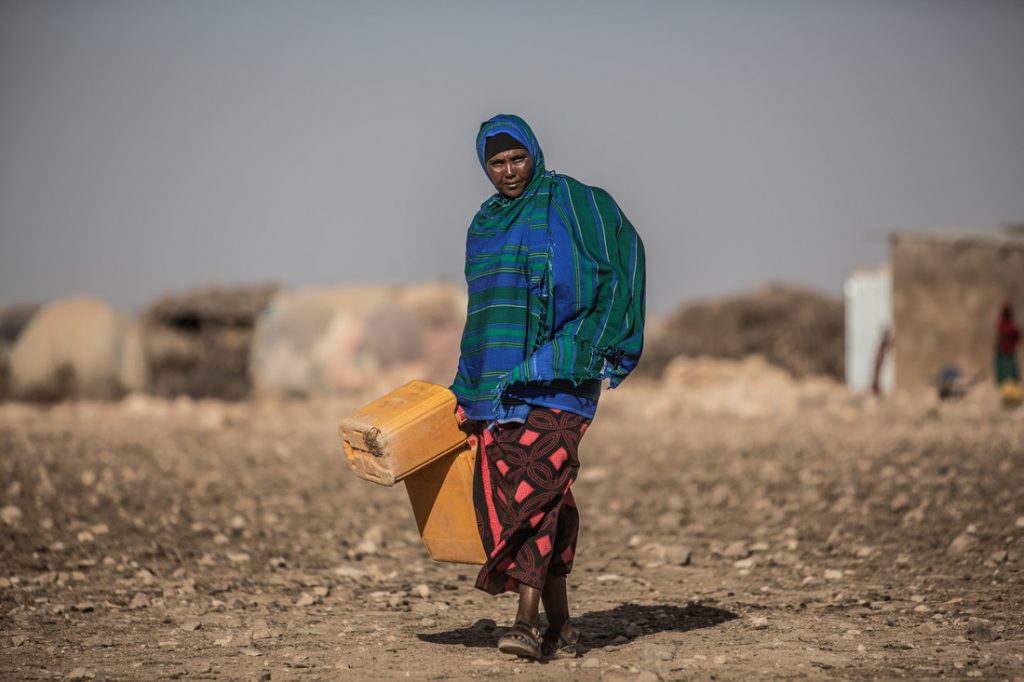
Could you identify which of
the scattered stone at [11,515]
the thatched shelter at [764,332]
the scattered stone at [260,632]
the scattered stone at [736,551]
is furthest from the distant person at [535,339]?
the thatched shelter at [764,332]

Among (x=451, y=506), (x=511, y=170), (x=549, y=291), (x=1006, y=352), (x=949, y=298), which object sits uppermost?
(x=949, y=298)

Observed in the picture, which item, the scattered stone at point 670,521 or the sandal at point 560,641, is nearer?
the sandal at point 560,641

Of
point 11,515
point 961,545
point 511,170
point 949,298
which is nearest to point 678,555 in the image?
point 961,545

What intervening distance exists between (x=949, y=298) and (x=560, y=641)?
15990 mm

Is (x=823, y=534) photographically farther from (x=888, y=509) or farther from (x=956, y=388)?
(x=956, y=388)

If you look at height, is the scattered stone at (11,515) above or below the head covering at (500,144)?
below

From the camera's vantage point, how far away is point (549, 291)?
388 cm

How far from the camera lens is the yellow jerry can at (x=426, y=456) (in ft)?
12.6

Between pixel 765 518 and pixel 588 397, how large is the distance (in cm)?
345

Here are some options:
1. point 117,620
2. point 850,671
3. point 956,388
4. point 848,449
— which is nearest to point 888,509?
point 848,449

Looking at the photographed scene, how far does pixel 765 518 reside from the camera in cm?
713

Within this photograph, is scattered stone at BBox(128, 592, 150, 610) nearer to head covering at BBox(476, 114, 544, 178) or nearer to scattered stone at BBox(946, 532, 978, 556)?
head covering at BBox(476, 114, 544, 178)

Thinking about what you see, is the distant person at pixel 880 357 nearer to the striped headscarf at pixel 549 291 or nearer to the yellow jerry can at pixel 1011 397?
the yellow jerry can at pixel 1011 397

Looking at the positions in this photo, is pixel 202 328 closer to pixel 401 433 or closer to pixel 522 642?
pixel 401 433
